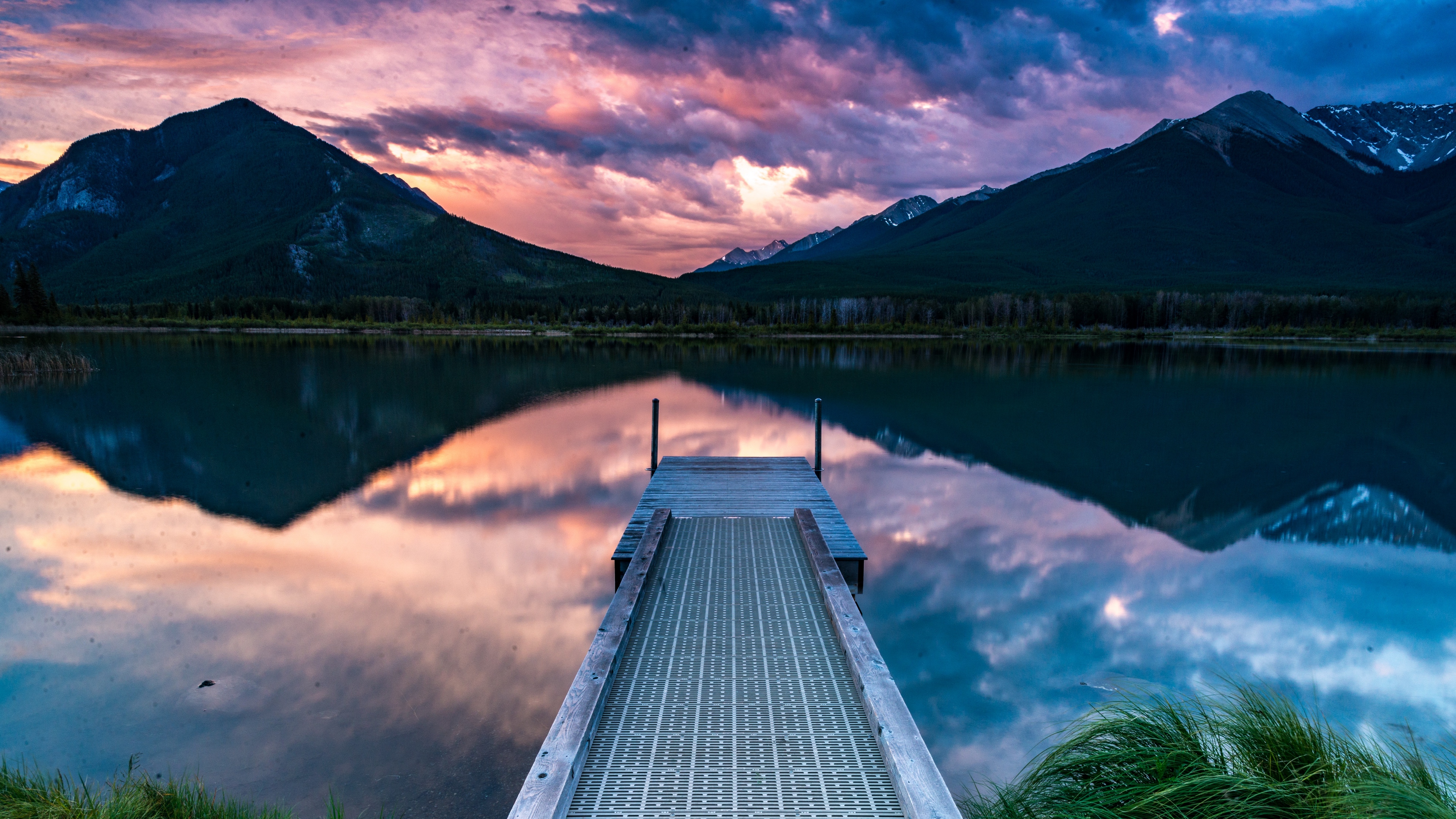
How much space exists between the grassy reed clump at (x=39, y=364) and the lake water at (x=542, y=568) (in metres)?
7.70

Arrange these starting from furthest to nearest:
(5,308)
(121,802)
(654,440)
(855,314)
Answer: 1. (855,314)
2. (5,308)
3. (654,440)
4. (121,802)

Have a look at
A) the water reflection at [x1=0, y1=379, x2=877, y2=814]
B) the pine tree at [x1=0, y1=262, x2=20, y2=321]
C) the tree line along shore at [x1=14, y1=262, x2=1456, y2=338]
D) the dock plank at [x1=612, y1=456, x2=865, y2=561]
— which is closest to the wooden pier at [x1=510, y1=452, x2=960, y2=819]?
the dock plank at [x1=612, y1=456, x2=865, y2=561]

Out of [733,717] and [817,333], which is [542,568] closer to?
[733,717]

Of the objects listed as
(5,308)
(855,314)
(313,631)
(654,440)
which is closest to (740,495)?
(654,440)

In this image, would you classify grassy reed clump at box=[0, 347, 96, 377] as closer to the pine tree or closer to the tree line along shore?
the pine tree

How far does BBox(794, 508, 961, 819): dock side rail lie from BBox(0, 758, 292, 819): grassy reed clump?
3801 millimetres

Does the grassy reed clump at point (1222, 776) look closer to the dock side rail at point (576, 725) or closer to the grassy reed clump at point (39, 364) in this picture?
the dock side rail at point (576, 725)

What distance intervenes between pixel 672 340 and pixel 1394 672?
79.0 m

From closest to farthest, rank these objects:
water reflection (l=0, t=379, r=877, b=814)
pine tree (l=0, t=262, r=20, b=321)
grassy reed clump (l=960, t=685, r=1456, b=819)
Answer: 1. grassy reed clump (l=960, t=685, r=1456, b=819)
2. water reflection (l=0, t=379, r=877, b=814)
3. pine tree (l=0, t=262, r=20, b=321)

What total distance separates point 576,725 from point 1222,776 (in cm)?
400

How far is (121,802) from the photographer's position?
407 centimetres

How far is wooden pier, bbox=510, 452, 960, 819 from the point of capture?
4.33 metres

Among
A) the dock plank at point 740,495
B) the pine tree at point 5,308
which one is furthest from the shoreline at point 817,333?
the dock plank at point 740,495

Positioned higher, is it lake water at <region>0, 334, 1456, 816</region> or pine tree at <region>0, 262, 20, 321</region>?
pine tree at <region>0, 262, 20, 321</region>
